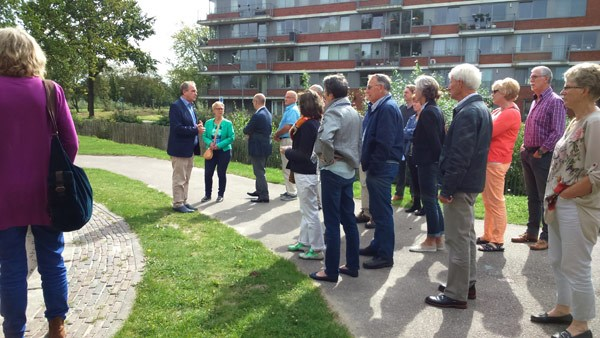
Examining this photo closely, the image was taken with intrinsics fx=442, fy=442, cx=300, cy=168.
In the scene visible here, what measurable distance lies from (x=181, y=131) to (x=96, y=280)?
326 centimetres

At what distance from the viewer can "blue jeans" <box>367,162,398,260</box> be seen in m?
5.08

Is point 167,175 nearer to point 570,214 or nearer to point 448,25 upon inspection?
point 570,214

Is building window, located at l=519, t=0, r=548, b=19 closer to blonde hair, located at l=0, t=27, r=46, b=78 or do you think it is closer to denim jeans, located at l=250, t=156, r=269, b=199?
denim jeans, located at l=250, t=156, r=269, b=199

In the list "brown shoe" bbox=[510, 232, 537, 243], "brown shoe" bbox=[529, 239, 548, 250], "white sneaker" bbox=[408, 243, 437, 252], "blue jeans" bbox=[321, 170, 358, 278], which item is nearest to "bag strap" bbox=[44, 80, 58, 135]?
"blue jeans" bbox=[321, 170, 358, 278]

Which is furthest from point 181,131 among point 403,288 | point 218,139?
point 403,288

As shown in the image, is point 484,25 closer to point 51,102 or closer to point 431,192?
point 431,192

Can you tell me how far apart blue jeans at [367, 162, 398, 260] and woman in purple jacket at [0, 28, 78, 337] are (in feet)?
10.4

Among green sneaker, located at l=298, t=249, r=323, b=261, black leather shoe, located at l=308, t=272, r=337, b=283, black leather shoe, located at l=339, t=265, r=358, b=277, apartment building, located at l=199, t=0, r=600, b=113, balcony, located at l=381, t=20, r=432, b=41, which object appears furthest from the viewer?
balcony, located at l=381, t=20, r=432, b=41

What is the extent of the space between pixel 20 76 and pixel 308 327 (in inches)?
114

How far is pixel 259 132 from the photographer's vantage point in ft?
28.1

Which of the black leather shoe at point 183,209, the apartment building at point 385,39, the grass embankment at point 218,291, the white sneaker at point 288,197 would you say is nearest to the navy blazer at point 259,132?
the white sneaker at point 288,197

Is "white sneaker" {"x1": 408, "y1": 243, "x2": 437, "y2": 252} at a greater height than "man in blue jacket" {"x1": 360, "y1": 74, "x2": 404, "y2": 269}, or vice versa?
"man in blue jacket" {"x1": 360, "y1": 74, "x2": 404, "y2": 269}

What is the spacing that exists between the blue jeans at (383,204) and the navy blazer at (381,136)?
0.23ft

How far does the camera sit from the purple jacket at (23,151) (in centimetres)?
306
